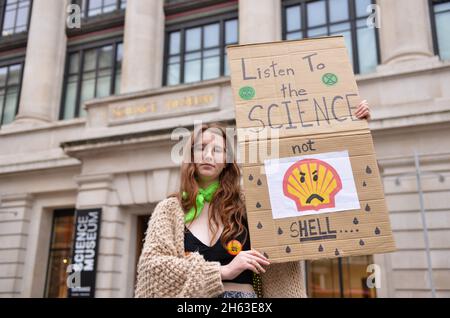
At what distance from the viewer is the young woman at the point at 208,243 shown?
7.47 ft

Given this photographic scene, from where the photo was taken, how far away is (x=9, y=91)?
18000 millimetres

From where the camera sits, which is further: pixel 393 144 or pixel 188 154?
pixel 393 144

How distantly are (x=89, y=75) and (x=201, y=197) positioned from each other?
611 inches

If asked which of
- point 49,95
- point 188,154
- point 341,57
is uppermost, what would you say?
point 49,95

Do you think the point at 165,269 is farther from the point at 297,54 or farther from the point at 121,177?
the point at 121,177

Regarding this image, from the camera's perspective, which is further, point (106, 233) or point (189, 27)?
point (189, 27)

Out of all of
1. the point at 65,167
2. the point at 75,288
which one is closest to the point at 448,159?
the point at 75,288

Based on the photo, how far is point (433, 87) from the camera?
10500 millimetres

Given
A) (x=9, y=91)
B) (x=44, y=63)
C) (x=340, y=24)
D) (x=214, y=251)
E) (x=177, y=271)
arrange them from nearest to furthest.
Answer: (x=177, y=271), (x=214, y=251), (x=340, y=24), (x=44, y=63), (x=9, y=91)

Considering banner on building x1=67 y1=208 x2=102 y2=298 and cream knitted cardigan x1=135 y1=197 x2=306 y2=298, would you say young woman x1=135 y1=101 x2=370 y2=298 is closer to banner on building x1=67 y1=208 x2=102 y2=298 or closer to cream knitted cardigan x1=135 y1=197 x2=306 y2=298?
cream knitted cardigan x1=135 y1=197 x2=306 y2=298

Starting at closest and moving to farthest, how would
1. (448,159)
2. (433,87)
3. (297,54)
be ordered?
(297,54) < (448,159) < (433,87)

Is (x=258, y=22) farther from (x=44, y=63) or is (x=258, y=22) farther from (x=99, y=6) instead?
(x=44, y=63)

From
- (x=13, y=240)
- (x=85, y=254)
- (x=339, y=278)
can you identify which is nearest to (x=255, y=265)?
(x=339, y=278)
